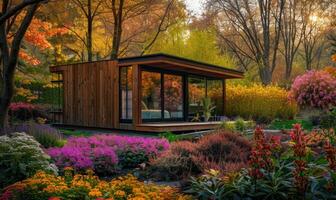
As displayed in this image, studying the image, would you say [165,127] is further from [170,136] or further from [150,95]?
[150,95]

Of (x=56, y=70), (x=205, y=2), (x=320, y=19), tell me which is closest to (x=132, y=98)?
(x=56, y=70)

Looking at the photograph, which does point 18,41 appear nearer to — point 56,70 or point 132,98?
point 132,98

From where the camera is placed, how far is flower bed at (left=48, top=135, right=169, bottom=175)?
6086mm

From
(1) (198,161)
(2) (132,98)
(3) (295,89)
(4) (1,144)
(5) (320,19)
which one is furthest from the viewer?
(5) (320,19)

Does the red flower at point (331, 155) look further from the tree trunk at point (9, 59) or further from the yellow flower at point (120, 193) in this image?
the tree trunk at point (9, 59)

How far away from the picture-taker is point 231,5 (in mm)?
24469

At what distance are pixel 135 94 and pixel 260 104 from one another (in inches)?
289

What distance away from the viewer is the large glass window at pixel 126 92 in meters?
12.6

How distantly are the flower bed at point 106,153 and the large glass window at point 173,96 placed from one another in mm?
6187

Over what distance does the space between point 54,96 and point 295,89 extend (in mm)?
13480

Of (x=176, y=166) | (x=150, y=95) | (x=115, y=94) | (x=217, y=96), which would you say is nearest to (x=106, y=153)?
(x=176, y=166)

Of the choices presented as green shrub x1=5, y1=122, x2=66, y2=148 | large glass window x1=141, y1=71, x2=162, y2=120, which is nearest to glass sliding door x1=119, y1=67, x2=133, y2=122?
large glass window x1=141, y1=71, x2=162, y2=120

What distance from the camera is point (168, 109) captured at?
1427 centimetres

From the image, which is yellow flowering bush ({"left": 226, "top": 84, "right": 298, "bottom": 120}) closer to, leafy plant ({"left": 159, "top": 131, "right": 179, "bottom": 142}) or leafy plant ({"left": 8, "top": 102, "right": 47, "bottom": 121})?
leafy plant ({"left": 159, "top": 131, "right": 179, "bottom": 142})
